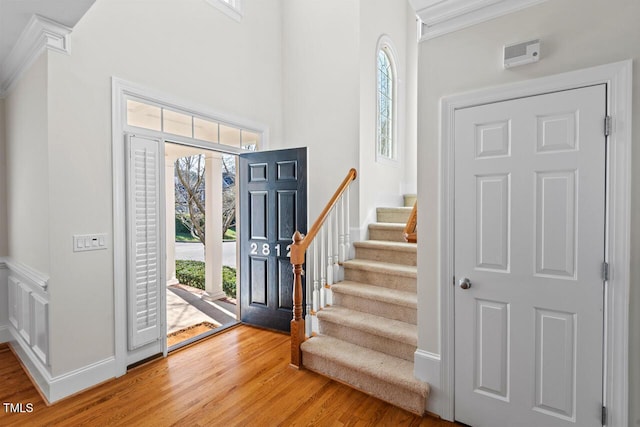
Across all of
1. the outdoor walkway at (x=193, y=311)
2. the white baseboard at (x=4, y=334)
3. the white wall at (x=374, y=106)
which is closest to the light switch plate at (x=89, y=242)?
the outdoor walkway at (x=193, y=311)

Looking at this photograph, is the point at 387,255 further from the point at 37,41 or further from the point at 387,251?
the point at 37,41

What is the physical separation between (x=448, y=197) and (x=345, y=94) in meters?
2.18

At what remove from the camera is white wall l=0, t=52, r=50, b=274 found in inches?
92.0

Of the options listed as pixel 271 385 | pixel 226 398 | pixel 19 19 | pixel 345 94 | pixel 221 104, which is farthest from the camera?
pixel 345 94

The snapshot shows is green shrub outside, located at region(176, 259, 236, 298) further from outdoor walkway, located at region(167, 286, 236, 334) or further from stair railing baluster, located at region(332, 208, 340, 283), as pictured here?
stair railing baluster, located at region(332, 208, 340, 283)

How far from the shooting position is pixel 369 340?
2637 millimetres

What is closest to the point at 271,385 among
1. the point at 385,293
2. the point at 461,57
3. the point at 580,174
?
the point at 385,293

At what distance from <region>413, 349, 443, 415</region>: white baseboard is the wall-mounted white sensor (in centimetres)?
187

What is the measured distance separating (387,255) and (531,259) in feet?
5.44

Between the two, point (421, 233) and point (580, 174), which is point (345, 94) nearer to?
point (421, 233)

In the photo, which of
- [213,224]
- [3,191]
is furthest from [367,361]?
[3,191]

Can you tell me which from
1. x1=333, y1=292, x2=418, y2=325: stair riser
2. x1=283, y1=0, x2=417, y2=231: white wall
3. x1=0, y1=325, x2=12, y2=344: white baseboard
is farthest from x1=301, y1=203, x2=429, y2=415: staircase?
x1=0, y1=325, x2=12, y2=344: white baseboard

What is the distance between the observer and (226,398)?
2316 millimetres

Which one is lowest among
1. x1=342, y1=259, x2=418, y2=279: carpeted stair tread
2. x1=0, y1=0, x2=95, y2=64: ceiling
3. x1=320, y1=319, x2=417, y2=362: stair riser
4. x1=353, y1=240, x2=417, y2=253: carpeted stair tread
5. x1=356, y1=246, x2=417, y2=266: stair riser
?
x1=320, y1=319, x2=417, y2=362: stair riser
